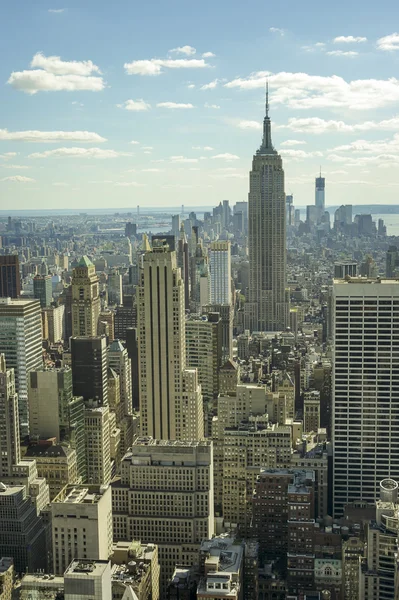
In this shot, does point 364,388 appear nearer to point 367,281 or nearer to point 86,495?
point 367,281

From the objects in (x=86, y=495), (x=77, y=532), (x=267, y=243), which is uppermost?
(x=267, y=243)

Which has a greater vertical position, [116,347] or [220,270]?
[220,270]

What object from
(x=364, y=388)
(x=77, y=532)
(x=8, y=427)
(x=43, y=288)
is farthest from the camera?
(x=43, y=288)

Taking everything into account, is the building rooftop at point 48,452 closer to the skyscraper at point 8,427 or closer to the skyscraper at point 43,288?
the skyscraper at point 8,427

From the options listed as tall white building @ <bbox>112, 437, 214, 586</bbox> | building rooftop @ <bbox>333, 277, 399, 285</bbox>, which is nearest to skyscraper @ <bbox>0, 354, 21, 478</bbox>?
tall white building @ <bbox>112, 437, 214, 586</bbox>

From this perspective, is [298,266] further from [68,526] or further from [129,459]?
[68,526]

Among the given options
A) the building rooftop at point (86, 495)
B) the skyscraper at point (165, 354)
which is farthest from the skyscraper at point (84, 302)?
the building rooftop at point (86, 495)

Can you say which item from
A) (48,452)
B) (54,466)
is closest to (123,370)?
(48,452)
